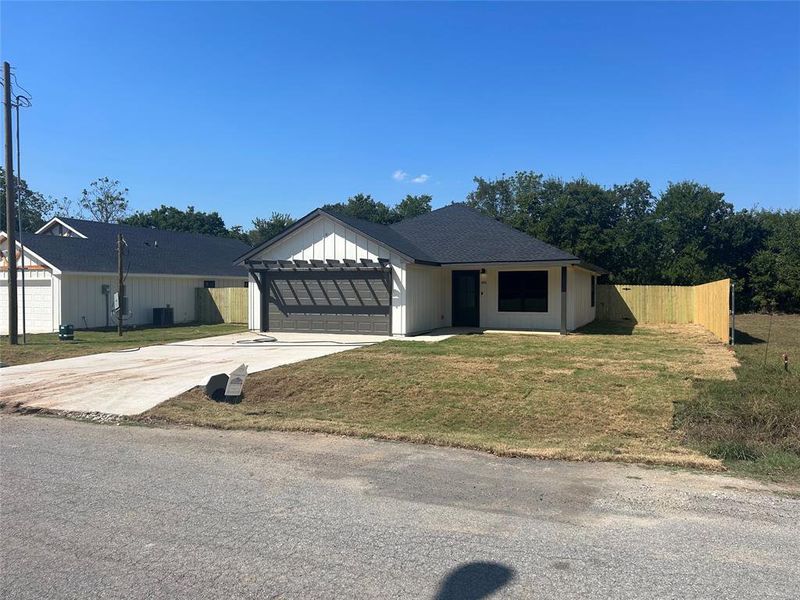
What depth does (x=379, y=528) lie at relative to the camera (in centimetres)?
413

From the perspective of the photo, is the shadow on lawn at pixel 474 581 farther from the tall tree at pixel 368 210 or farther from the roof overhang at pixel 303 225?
the tall tree at pixel 368 210

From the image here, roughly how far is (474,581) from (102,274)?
961 inches

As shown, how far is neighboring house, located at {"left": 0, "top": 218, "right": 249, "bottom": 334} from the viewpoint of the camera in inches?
902

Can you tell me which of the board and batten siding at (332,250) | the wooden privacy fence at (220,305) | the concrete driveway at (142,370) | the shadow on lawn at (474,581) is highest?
the board and batten siding at (332,250)

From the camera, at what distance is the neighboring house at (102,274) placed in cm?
2291

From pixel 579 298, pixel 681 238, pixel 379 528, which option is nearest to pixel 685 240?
pixel 681 238

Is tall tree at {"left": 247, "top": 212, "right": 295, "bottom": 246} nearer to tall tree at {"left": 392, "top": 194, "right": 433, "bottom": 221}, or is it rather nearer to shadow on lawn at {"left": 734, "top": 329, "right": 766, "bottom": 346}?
tall tree at {"left": 392, "top": 194, "right": 433, "bottom": 221}

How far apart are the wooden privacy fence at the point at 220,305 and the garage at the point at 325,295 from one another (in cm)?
658

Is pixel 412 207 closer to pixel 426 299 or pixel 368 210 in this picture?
pixel 368 210

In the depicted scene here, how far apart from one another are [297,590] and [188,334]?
61.8 feet

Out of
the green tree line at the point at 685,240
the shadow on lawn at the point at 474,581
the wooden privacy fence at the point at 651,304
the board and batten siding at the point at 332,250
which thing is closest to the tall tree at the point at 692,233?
the green tree line at the point at 685,240

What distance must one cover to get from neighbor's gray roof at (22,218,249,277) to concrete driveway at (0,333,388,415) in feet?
30.5

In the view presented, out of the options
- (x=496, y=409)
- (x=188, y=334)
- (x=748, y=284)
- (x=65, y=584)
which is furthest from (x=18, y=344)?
(x=748, y=284)

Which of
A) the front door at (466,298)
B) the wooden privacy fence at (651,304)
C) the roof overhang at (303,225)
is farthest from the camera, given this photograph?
the wooden privacy fence at (651,304)
